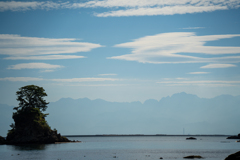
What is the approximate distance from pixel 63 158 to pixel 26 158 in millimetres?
9909

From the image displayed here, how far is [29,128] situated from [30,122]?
2747 millimetres

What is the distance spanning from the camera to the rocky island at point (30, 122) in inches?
5758

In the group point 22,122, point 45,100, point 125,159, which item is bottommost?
point 125,159

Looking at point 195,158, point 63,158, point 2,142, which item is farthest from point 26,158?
point 2,142

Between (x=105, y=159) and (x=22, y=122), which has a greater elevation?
(x=22, y=122)

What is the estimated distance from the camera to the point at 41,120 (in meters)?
150

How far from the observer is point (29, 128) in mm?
146250

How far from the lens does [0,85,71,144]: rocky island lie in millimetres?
146250

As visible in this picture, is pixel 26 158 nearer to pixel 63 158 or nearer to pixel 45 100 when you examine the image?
pixel 63 158

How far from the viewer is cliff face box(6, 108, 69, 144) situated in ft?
479

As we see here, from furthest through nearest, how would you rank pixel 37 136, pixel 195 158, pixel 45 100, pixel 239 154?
pixel 45 100
pixel 37 136
pixel 195 158
pixel 239 154

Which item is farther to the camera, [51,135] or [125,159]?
[51,135]

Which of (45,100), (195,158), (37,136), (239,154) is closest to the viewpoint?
(239,154)

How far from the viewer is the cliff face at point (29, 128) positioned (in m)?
146
